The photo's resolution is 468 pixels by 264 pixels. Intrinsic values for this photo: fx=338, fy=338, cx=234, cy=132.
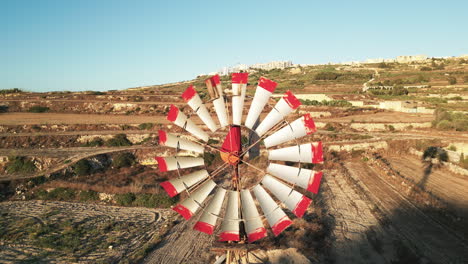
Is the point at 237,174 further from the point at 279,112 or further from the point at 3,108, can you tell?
the point at 3,108

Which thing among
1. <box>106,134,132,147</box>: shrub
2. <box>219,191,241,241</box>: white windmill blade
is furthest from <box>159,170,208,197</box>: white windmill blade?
<box>106,134,132,147</box>: shrub

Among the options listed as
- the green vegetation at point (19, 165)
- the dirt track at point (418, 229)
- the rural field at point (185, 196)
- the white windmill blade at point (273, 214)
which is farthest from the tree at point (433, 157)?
the green vegetation at point (19, 165)

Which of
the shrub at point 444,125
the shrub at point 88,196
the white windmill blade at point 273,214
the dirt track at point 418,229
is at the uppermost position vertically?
the white windmill blade at point 273,214

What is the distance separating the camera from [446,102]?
51.7 metres

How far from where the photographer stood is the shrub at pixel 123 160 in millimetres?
26312

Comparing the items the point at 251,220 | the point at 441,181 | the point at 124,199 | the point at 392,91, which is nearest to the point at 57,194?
the point at 124,199

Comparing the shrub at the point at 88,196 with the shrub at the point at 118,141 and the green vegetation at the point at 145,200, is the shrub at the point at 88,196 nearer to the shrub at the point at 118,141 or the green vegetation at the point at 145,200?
the green vegetation at the point at 145,200

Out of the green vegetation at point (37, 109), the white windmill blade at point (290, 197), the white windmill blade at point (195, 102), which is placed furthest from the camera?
the green vegetation at point (37, 109)

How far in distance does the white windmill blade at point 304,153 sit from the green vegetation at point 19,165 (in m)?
22.4

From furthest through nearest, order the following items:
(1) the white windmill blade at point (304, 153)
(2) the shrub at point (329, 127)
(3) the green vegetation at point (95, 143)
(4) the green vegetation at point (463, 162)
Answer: (2) the shrub at point (329, 127) < (3) the green vegetation at point (95, 143) < (4) the green vegetation at point (463, 162) < (1) the white windmill blade at point (304, 153)

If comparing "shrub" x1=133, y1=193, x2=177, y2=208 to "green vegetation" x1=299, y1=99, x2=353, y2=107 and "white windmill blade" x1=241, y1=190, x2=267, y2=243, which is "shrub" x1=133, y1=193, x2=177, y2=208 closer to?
"white windmill blade" x1=241, y1=190, x2=267, y2=243

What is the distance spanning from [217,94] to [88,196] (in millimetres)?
15893

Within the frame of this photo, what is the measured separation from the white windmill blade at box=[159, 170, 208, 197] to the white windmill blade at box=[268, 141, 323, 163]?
5.71ft

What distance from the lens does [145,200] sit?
19844 millimetres
